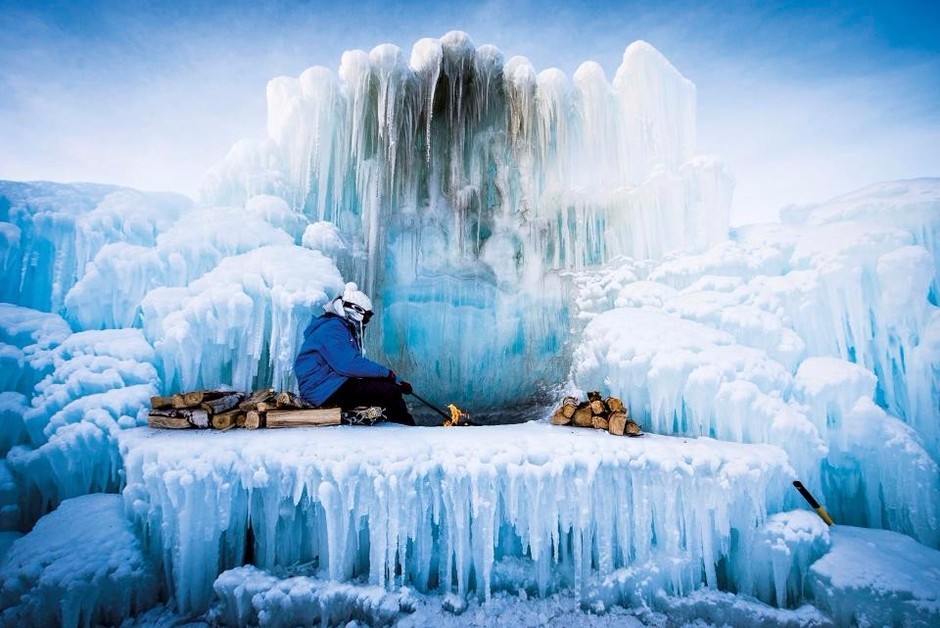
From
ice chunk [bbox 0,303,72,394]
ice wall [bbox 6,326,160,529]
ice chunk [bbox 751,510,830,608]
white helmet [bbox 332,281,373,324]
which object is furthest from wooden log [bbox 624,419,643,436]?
ice chunk [bbox 0,303,72,394]

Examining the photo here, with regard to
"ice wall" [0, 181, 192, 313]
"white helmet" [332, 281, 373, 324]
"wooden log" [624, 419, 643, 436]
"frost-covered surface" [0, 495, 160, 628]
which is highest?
"ice wall" [0, 181, 192, 313]

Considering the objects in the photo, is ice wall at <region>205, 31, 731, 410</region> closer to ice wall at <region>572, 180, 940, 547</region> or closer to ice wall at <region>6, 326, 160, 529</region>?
ice wall at <region>572, 180, 940, 547</region>

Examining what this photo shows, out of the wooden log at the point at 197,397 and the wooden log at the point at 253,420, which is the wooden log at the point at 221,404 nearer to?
the wooden log at the point at 197,397

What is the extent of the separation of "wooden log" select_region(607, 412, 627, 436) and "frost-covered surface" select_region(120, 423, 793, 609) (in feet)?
0.92

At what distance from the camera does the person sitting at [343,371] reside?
14.1 feet

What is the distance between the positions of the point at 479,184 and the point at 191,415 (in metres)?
4.90

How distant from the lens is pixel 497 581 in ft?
11.9

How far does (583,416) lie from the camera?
4.37m

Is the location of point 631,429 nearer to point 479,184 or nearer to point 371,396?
point 371,396

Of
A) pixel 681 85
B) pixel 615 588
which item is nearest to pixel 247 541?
pixel 615 588

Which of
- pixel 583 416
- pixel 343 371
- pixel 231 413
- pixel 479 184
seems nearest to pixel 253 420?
pixel 231 413

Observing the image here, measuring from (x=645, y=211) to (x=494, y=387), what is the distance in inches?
131

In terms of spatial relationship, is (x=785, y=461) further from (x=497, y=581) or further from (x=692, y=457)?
(x=497, y=581)

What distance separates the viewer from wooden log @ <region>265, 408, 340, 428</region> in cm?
393
